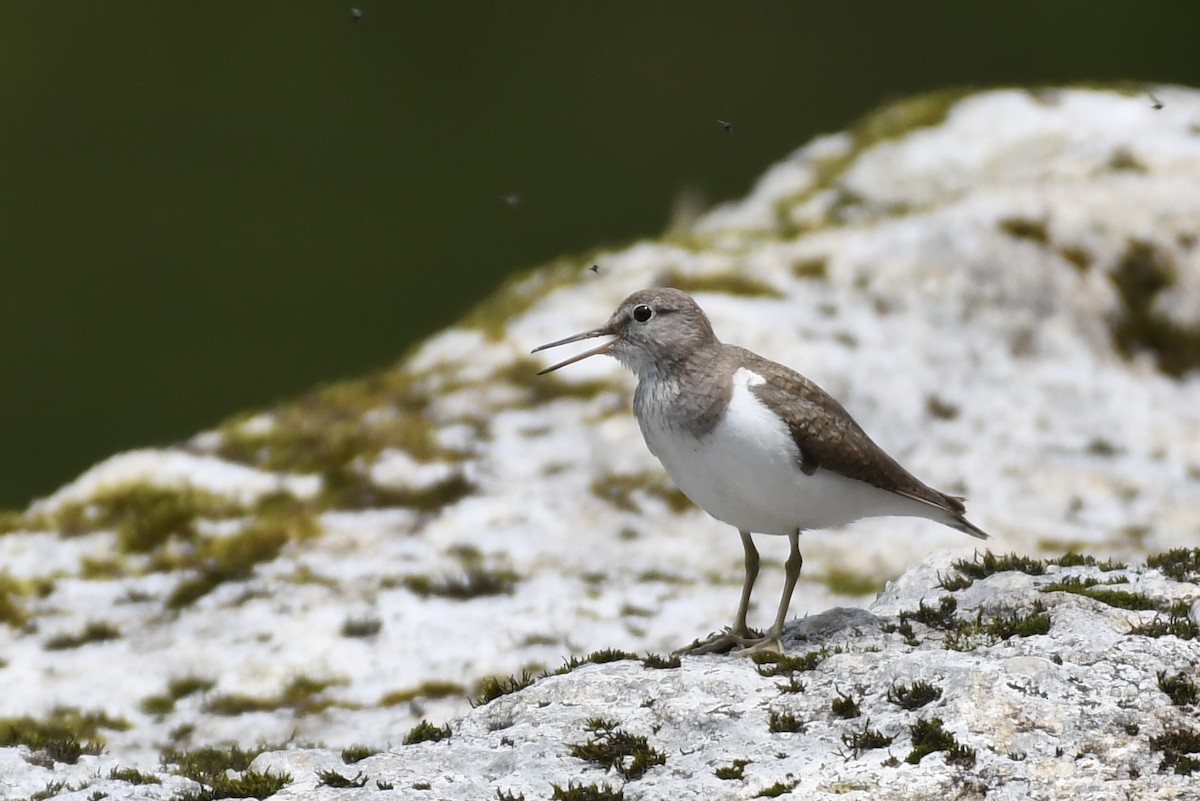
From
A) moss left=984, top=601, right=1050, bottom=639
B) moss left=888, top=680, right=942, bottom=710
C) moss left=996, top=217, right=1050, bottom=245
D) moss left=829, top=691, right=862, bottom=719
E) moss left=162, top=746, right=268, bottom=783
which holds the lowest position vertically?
moss left=162, top=746, right=268, bottom=783

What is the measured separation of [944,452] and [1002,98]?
8.20 metres

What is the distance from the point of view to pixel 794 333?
15.5 m

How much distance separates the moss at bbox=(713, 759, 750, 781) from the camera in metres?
6.82

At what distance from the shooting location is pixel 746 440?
28.3ft

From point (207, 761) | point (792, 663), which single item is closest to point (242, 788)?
point (207, 761)

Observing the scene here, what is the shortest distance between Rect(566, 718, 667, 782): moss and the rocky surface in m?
0.08

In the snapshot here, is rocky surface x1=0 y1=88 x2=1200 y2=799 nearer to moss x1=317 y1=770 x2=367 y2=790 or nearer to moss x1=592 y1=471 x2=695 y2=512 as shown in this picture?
moss x1=592 y1=471 x2=695 y2=512

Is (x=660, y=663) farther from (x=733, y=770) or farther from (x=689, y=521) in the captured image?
(x=689, y=521)

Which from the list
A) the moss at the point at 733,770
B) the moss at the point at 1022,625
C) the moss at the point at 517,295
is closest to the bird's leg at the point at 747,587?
the moss at the point at 1022,625

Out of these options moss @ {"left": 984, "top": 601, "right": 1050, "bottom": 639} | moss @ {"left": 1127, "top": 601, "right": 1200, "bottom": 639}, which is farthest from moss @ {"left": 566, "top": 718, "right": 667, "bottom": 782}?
moss @ {"left": 1127, "top": 601, "right": 1200, "bottom": 639}

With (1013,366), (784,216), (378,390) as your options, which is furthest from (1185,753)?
(784,216)

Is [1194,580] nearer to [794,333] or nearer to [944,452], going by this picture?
[944,452]

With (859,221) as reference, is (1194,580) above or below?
below

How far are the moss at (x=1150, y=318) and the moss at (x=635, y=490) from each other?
20.8 feet
